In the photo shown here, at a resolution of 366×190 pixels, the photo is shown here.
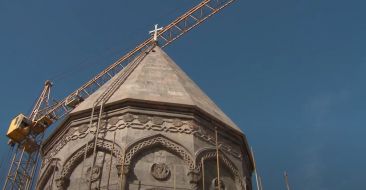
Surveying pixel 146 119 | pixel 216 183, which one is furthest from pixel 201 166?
pixel 146 119

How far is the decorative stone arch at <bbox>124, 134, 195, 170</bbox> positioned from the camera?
9750mm

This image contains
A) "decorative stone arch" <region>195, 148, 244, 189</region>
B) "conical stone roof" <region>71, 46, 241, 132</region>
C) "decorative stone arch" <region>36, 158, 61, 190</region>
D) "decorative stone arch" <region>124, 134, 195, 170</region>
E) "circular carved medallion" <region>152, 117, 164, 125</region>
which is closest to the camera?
"decorative stone arch" <region>124, 134, 195, 170</region>

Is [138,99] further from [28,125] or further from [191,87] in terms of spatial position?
[28,125]

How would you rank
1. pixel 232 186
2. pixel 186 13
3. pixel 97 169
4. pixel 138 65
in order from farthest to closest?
1. pixel 186 13
2. pixel 138 65
3. pixel 232 186
4. pixel 97 169

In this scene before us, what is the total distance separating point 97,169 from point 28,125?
22.6 metres

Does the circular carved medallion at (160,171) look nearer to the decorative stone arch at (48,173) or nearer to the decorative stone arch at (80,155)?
the decorative stone arch at (80,155)

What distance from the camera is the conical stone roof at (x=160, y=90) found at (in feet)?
36.0

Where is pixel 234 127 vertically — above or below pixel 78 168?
above

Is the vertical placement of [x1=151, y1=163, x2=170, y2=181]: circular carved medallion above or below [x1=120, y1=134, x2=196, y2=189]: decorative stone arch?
below

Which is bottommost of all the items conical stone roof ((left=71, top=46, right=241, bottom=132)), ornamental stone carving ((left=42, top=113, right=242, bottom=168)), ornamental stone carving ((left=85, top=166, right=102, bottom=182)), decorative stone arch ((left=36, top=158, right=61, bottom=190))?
ornamental stone carving ((left=85, top=166, right=102, bottom=182))

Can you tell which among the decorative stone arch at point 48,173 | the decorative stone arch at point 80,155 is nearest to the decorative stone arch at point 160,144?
the decorative stone arch at point 80,155

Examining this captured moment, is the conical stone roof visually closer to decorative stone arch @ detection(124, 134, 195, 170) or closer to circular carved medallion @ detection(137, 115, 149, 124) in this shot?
circular carved medallion @ detection(137, 115, 149, 124)

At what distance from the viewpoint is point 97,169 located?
9664 mm

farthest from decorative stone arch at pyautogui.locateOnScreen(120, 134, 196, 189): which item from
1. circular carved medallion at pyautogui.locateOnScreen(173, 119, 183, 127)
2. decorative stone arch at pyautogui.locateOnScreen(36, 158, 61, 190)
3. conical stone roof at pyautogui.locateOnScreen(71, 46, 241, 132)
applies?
decorative stone arch at pyautogui.locateOnScreen(36, 158, 61, 190)
